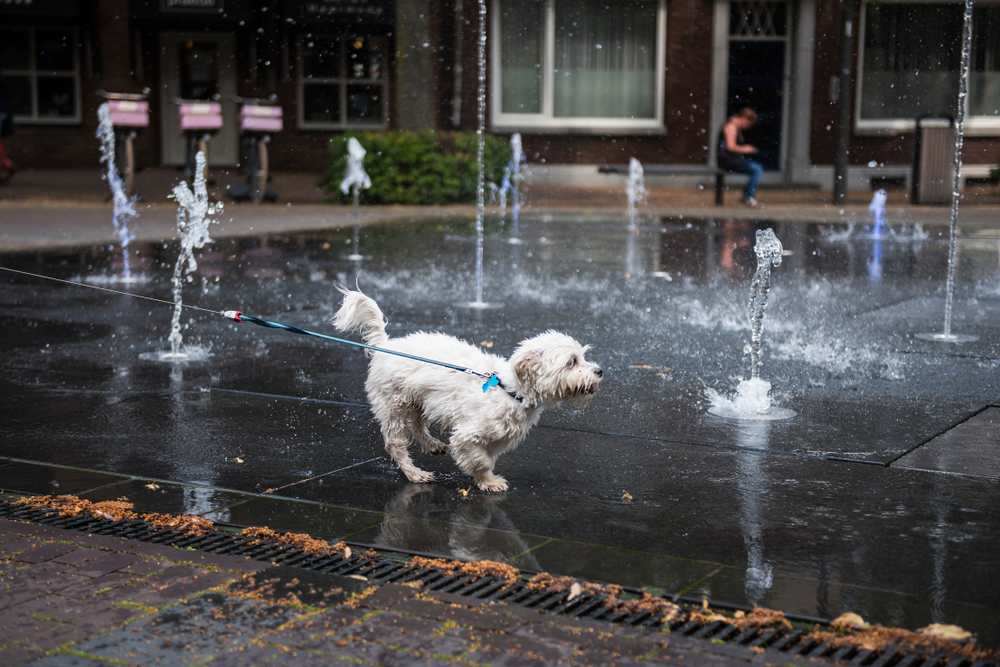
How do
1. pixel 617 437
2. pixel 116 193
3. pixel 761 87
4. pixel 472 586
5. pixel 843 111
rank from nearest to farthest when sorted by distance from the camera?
pixel 472 586 → pixel 617 437 → pixel 116 193 → pixel 843 111 → pixel 761 87

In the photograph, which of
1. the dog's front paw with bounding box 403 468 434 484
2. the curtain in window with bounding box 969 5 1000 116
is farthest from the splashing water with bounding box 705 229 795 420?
the curtain in window with bounding box 969 5 1000 116

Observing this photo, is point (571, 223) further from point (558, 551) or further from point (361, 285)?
point (558, 551)

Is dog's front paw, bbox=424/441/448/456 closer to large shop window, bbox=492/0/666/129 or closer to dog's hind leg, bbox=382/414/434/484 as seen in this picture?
dog's hind leg, bbox=382/414/434/484

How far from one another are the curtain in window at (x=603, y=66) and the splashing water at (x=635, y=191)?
2290 millimetres

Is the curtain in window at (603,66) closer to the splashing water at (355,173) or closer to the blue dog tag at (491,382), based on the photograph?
the splashing water at (355,173)

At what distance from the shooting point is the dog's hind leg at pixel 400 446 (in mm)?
5895

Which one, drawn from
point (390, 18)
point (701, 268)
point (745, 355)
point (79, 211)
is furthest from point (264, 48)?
point (745, 355)

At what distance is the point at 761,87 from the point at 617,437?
1958 cm

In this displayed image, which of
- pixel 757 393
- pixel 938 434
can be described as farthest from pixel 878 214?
pixel 938 434

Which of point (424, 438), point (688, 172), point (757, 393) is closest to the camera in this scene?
point (424, 438)

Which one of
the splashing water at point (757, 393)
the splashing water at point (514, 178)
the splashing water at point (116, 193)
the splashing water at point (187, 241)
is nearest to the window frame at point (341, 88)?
the splashing water at point (514, 178)

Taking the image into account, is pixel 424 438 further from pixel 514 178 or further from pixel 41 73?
pixel 41 73

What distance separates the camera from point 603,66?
84.1 feet

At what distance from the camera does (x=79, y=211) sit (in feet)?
61.9
